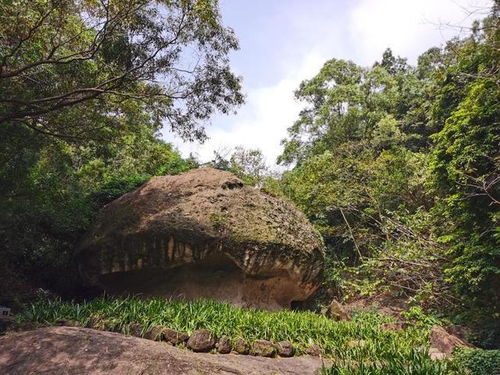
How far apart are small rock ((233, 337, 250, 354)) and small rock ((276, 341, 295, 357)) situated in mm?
590

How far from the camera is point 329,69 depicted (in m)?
28.4

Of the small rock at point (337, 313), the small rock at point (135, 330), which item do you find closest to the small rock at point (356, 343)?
the small rock at point (337, 313)

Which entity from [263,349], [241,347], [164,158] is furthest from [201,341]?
[164,158]

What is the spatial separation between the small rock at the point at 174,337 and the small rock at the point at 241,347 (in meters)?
0.86

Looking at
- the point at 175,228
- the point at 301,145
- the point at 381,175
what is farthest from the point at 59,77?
the point at 301,145

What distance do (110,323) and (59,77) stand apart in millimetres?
5623

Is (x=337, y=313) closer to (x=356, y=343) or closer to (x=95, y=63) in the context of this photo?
(x=356, y=343)

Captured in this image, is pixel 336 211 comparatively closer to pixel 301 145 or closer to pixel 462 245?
pixel 462 245

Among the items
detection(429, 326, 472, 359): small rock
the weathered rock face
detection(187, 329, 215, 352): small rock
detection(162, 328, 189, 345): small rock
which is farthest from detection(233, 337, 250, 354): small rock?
detection(429, 326, 472, 359): small rock

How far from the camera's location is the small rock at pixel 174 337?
269 inches

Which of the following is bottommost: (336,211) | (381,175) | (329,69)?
(336,211)

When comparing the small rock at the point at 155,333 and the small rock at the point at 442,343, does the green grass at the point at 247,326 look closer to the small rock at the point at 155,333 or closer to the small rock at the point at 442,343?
the small rock at the point at 155,333

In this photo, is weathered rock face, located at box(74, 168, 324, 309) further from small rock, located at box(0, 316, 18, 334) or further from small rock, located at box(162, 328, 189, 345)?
small rock, located at box(162, 328, 189, 345)

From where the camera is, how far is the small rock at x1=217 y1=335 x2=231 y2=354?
6.84m
